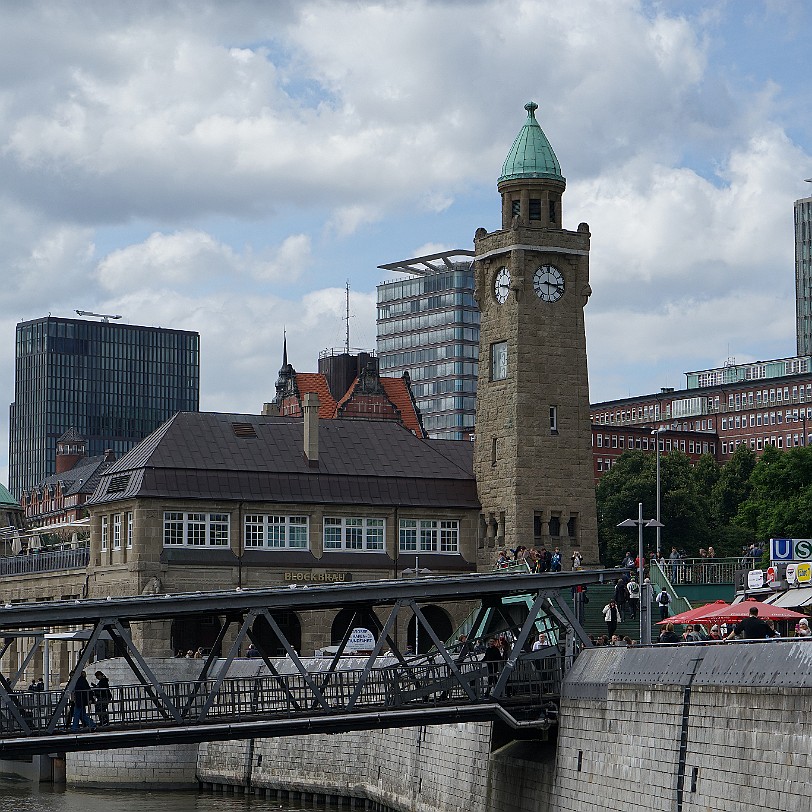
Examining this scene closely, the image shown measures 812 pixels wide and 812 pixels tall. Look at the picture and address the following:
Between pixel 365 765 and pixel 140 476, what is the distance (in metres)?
33.2

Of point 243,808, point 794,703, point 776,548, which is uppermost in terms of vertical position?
point 776,548

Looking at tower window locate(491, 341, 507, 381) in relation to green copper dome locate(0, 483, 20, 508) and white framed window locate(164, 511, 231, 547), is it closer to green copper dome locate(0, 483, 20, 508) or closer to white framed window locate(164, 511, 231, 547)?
white framed window locate(164, 511, 231, 547)

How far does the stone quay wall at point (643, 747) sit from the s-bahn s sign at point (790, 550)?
1159 centimetres

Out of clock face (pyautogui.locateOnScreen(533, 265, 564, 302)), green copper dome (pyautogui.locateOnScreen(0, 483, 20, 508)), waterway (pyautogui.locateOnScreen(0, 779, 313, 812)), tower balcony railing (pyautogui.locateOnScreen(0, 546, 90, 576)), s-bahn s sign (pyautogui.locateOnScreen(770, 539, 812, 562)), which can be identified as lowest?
waterway (pyautogui.locateOnScreen(0, 779, 313, 812))

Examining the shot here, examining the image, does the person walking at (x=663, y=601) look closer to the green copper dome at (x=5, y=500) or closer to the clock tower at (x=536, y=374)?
the clock tower at (x=536, y=374)

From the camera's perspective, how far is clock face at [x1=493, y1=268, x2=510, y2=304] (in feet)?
318

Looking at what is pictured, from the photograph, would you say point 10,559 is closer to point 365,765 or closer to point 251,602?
point 365,765

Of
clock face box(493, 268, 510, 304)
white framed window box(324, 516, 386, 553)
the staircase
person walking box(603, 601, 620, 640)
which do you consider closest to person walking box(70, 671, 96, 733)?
person walking box(603, 601, 620, 640)

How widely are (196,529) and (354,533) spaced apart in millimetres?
7958

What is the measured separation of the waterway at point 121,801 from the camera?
211ft

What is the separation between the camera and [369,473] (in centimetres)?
9875

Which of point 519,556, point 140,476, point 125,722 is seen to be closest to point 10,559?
point 140,476

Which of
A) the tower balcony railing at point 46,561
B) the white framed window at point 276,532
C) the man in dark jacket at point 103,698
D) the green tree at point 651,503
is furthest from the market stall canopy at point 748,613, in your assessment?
the green tree at point 651,503

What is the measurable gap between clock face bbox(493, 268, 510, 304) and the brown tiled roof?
922cm
